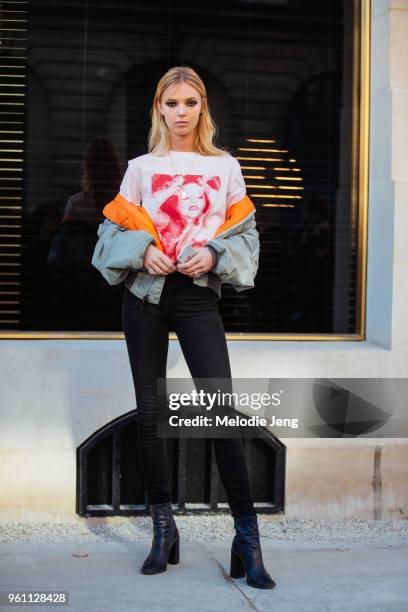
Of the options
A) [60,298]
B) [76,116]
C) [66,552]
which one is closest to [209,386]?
[66,552]

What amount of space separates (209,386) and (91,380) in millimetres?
1252

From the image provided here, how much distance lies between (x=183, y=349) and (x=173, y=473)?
52.4 inches

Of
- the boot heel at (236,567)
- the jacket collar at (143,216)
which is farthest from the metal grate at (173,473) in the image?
the jacket collar at (143,216)

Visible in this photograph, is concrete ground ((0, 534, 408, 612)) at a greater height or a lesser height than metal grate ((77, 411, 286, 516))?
lesser

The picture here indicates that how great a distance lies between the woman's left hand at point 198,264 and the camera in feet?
11.9

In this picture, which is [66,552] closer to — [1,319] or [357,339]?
[1,319]

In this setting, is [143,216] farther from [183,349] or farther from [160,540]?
[160,540]

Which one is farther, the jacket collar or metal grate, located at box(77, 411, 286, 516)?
metal grate, located at box(77, 411, 286, 516)

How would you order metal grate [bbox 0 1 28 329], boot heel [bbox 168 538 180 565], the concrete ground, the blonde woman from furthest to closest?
metal grate [bbox 0 1 28 329] → boot heel [bbox 168 538 180 565] → the blonde woman → the concrete ground

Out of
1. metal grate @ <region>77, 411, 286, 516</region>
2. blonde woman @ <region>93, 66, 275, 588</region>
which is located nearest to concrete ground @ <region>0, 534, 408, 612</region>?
blonde woman @ <region>93, 66, 275, 588</region>

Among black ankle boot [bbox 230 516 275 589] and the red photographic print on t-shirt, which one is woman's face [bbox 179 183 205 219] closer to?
the red photographic print on t-shirt

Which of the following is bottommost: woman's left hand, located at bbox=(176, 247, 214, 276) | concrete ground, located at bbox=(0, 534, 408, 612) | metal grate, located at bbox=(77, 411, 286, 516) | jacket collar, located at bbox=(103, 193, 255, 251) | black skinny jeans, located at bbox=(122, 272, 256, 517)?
concrete ground, located at bbox=(0, 534, 408, 612)

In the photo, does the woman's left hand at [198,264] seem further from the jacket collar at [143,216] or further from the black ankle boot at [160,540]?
the black ankle boot at [160,540]

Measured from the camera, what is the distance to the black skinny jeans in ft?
12.3
